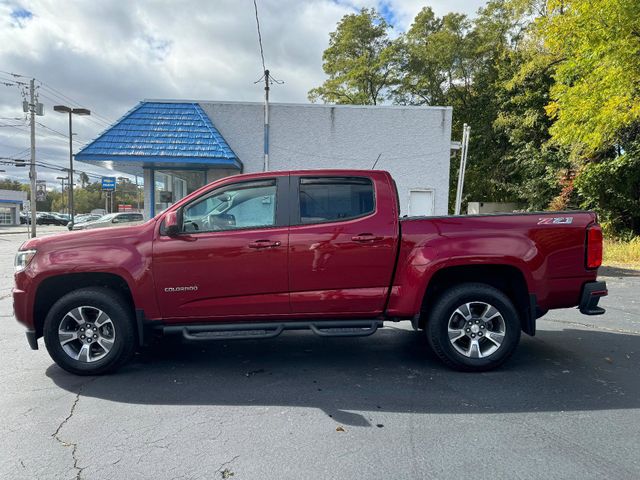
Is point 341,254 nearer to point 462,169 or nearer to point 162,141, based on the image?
point 162,141

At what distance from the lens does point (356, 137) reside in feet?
45.0

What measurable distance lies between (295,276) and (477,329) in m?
1.86

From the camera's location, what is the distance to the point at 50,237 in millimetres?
4289

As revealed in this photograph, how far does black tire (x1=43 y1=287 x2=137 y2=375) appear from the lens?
161 inches

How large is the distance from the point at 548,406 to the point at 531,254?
1388 mm

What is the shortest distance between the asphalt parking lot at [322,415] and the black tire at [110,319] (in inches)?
5.9

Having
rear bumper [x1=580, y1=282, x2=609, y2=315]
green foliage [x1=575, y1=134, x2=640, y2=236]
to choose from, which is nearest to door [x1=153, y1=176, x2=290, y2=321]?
rear bumper [x1=580, y1=282, x2=609, y2=315]

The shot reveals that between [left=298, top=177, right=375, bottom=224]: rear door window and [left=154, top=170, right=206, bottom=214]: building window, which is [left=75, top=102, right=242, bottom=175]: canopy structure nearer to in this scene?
[left=154, top=170, right=206, bottom=214]: building window

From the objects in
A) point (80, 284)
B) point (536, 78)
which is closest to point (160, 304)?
point (80, 284)

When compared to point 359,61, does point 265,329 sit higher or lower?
lower

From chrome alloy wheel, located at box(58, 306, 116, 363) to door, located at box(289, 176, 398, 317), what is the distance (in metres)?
1.84

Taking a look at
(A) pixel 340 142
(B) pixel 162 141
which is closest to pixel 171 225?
(B) pixel 162 141

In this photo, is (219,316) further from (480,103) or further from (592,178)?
(480,103)

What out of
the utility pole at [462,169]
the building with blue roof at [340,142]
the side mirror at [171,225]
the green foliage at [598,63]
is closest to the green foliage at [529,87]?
the green foliage at [598,63]
